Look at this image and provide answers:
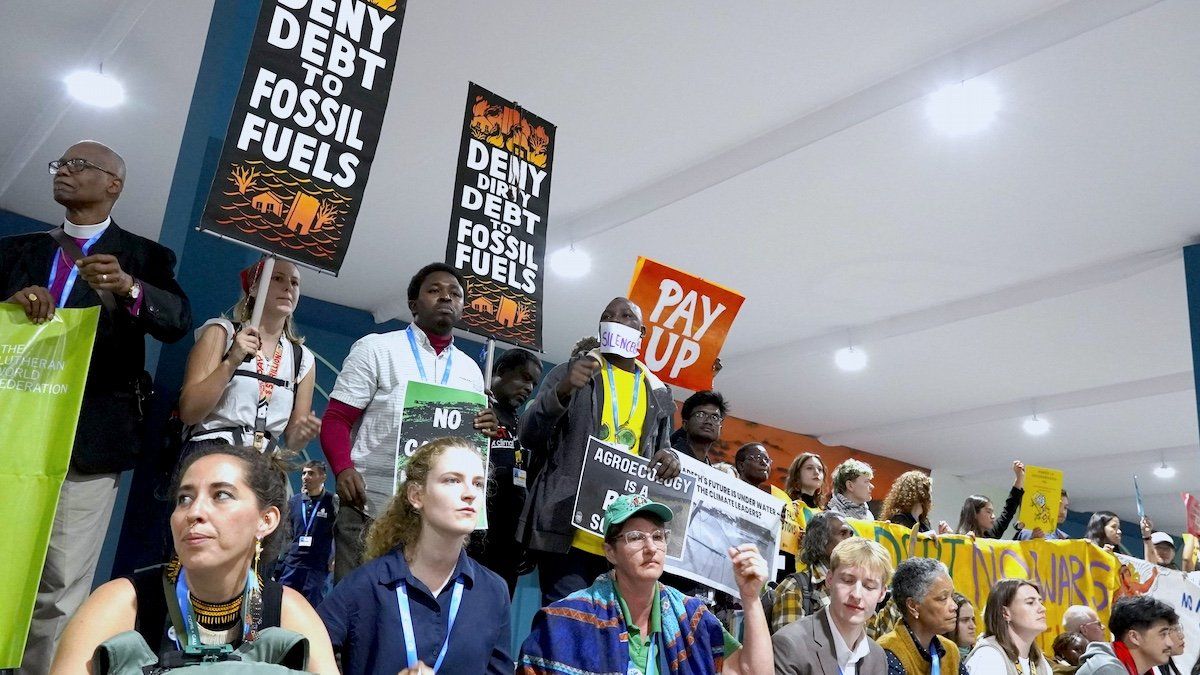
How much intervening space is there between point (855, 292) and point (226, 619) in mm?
8136

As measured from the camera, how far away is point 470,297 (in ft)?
13.4

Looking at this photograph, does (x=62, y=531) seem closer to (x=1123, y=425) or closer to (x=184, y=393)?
(x=184, y=393)

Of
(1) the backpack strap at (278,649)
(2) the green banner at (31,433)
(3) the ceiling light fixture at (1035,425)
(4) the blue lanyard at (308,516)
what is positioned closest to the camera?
(1) the backpack strap at (278,649)

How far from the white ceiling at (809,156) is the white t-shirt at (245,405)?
3141 mm

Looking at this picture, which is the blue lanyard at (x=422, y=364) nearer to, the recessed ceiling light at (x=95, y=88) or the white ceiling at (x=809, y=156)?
the white ceiling at (x=809, y=156)

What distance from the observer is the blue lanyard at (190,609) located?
2188 mm

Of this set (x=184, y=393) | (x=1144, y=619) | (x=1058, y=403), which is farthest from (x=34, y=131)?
(x=1058, y=403)

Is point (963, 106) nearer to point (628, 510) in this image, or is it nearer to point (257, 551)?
point (628, 510)

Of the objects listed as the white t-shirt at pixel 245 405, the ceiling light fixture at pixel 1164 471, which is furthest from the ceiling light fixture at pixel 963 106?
the ceiling light fixture at pixel 1164 471

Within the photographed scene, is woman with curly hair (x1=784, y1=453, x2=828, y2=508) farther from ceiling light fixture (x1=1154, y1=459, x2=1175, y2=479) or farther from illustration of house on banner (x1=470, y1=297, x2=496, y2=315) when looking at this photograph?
ceiling light fixture (x1=1154, y1=459, x2=1175, y2=479)

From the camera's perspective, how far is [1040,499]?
8.09 metres

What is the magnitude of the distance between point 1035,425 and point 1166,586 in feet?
19.3

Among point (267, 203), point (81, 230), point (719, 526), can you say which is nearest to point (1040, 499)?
point (719, 526)

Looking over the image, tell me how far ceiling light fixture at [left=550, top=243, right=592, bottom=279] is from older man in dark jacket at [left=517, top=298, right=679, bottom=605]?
490cm
